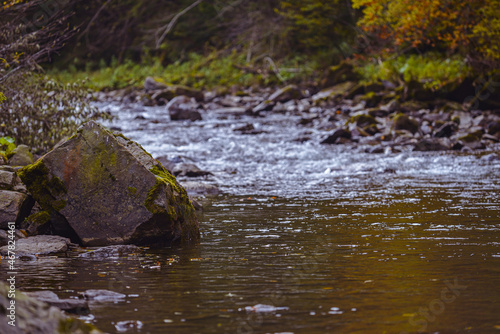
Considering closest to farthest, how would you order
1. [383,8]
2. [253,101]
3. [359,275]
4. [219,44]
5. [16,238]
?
[359,275] → [16,238] → [383,8] → [253,101] → [219,44]

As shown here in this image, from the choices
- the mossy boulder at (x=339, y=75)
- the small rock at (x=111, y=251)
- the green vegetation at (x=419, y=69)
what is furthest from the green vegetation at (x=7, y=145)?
the mossy boulder at (x=339, y=75)

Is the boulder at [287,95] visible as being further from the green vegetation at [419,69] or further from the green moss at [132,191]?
the green moss at [132,191]

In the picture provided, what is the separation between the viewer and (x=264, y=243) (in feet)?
20.3

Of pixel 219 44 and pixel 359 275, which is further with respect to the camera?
pixel 219 44

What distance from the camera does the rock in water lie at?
6.16 meters

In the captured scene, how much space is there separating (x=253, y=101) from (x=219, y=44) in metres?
15.2

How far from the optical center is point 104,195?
6.24 m

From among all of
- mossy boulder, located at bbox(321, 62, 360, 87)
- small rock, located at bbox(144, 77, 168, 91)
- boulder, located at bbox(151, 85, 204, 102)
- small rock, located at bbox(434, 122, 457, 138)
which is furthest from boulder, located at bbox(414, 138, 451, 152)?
small rock, located at bbox(144, 77, 168, 91)

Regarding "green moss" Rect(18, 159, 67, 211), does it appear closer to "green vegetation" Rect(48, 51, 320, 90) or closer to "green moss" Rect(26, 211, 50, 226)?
"green moss" Rect(26, 211, 50, 226)

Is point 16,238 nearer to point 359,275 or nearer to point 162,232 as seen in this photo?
point 162,232

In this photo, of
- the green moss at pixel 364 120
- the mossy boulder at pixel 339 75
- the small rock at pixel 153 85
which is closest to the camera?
the green moss at pixel 364 120

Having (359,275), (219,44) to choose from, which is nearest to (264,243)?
(359,275)

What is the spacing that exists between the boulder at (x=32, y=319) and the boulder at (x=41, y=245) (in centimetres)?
283

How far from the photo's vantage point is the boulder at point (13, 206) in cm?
627
